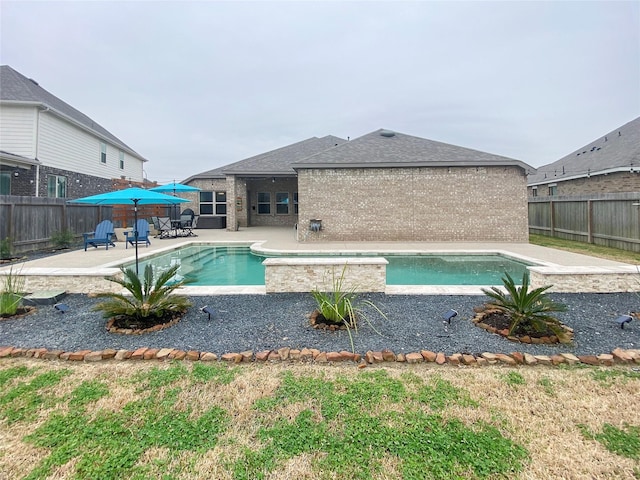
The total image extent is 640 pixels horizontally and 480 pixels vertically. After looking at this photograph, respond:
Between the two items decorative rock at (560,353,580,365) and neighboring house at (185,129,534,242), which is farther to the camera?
neighboring house at (185,129,534,242)

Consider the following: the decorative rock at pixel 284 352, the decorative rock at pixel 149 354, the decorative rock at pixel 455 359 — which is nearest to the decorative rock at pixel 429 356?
the decorative rock at pixel 455 359

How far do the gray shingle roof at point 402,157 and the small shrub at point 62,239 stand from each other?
9438 mm

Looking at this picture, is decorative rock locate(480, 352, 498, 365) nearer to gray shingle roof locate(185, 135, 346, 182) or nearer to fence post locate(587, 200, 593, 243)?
fence post locate(587, 200, 593, 243)

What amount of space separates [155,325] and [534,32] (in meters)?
18.7

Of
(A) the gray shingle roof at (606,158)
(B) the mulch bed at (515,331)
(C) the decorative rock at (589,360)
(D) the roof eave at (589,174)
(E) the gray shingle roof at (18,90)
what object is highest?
(E) the gray shingle roof at (18,90)

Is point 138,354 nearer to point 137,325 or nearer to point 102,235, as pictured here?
point 137,325

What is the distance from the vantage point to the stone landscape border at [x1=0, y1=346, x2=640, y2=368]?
342 centimetres

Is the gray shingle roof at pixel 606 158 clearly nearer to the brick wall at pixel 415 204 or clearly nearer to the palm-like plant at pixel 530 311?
the brick wall at pixel 415 204

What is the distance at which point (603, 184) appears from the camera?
1652 cm

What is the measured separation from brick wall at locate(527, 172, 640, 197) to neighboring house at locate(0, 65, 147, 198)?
27.1 m

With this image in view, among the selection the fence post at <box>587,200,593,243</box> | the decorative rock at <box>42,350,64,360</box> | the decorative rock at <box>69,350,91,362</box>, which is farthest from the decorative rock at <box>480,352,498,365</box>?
the fence post at <box>587,200,593,243</box>

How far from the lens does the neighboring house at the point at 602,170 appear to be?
15.1m

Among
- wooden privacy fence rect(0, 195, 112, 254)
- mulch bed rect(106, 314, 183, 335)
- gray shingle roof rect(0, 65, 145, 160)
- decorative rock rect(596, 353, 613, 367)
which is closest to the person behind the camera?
decorative rock rect(596, 353, 613, 367)

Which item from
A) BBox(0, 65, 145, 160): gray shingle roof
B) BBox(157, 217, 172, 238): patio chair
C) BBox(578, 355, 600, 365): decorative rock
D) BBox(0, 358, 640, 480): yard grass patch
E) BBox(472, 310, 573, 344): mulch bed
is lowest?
BBox(0, 358, 640, 480): yard grass patch
